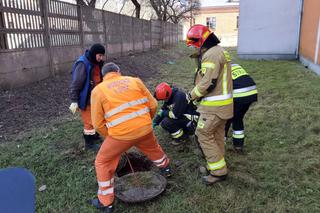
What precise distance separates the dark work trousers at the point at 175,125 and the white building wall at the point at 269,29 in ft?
34.4

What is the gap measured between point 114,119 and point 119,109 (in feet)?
0.37

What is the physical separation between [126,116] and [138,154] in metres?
1.43

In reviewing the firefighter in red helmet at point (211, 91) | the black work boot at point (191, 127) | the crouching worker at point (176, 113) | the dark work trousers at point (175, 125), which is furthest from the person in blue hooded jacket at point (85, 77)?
the black work boot at point (191, 127)

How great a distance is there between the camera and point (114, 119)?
9.54ft

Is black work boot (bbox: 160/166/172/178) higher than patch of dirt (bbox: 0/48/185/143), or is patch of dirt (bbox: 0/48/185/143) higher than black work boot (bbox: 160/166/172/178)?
patch of dirt (bbox: 0/48/185/143)

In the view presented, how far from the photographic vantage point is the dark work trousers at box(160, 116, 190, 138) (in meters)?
4.50

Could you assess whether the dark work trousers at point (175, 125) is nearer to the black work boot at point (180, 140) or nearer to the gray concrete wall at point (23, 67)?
the black work boot at point (180, 140)

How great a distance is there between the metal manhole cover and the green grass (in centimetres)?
9

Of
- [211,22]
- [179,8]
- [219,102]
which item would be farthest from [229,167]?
[211,22]

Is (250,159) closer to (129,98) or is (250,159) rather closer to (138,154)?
(138,154)

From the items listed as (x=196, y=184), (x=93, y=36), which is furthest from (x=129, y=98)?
(x=93, y=36)

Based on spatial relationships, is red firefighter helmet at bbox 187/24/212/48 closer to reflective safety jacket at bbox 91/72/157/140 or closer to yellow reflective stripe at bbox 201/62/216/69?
yellow reflective stripe at bbox 201/62/216/69

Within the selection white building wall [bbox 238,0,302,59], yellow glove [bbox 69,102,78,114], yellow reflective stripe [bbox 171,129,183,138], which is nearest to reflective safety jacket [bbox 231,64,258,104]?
yellow reflective stripe [bbox 171,129,183,138]

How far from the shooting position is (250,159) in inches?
156
